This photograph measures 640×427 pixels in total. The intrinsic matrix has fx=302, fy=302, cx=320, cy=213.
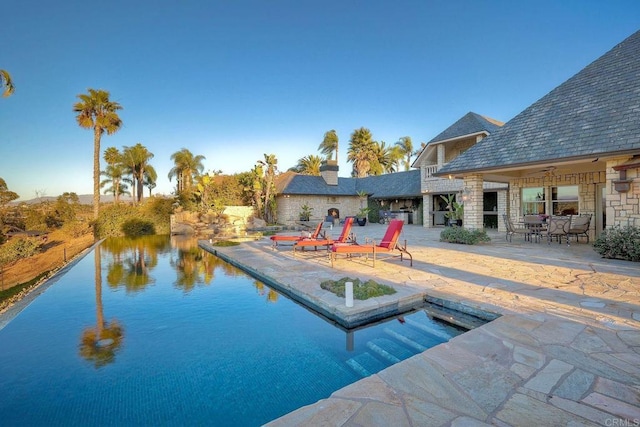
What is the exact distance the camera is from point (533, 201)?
14.7 m

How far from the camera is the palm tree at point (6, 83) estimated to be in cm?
1240

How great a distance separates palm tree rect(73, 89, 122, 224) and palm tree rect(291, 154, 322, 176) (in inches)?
999

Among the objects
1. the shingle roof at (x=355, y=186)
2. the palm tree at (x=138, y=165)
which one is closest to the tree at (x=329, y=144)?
the shingle roof at (x=355, y=186)

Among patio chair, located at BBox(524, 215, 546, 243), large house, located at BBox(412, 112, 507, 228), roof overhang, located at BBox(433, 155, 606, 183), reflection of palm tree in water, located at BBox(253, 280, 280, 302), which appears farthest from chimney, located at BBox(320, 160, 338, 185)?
reflection of palm tree in water, located at BBox(253, 280, 280, 302)

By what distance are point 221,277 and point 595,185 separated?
597 inches

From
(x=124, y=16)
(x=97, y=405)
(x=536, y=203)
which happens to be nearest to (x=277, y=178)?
(x=124, y=16)

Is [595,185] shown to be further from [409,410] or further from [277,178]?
[277,178]

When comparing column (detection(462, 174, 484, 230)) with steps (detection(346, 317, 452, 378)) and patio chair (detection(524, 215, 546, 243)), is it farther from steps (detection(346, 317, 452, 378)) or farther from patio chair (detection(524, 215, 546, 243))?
steps (detection(346, 317, 452, 378))

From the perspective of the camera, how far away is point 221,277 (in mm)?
8422

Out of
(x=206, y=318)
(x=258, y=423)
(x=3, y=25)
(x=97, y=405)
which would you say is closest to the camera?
(x=258, y=423)

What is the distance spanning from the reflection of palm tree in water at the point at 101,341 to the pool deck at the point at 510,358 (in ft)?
9.79

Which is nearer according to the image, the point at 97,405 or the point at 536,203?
the point at 97,405

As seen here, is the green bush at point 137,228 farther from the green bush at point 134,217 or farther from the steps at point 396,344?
the steps at point 396,344

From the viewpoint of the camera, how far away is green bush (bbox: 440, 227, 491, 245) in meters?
12.1
